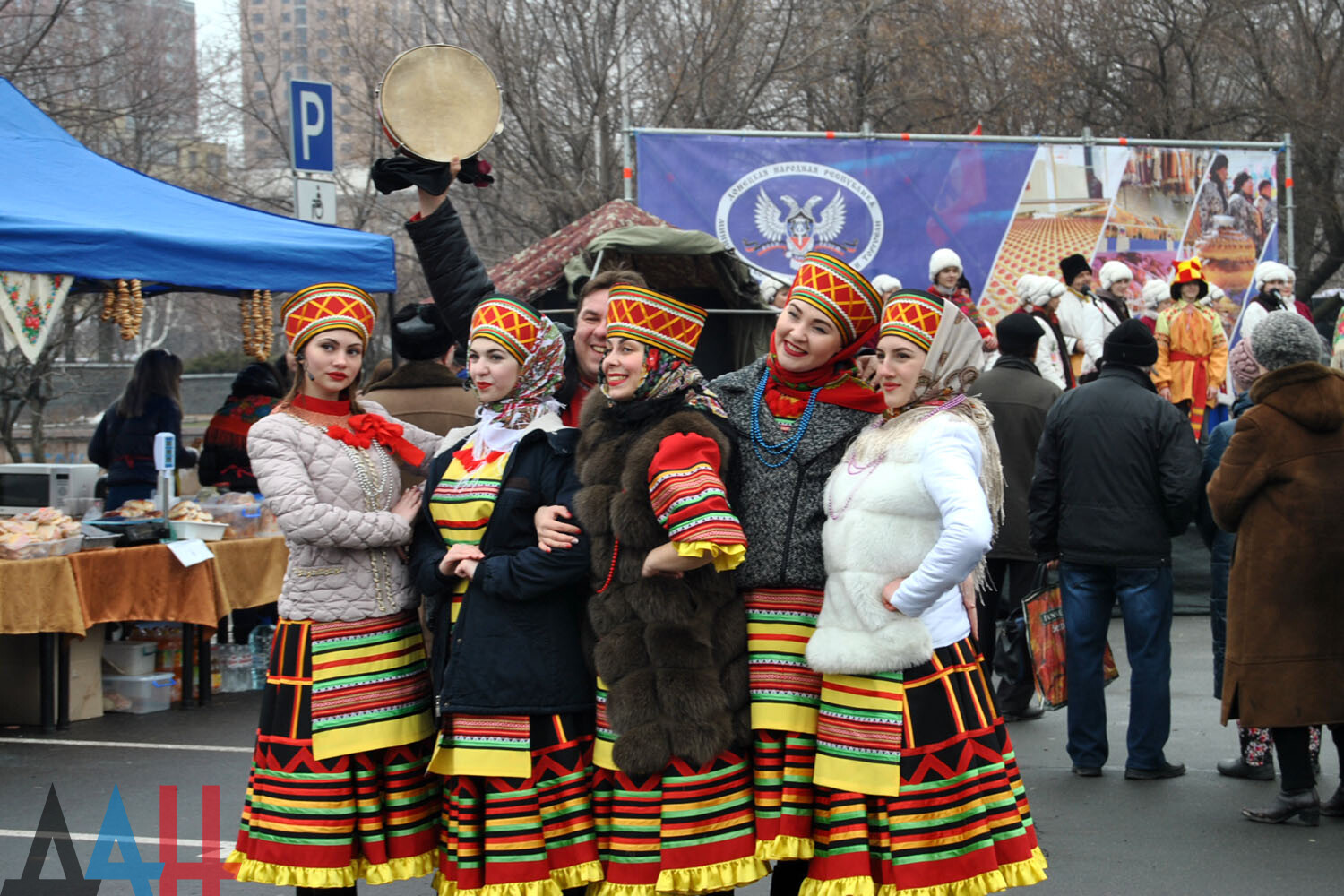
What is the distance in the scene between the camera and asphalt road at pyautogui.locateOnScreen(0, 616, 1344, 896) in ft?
16.5

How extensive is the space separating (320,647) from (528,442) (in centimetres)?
84

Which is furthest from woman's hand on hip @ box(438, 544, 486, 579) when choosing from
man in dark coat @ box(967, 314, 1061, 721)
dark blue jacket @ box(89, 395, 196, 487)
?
dark blue jacket @ box(89, 395, 196, 487)

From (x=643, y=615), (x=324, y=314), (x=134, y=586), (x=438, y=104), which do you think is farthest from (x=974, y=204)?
(x=643, y=615)

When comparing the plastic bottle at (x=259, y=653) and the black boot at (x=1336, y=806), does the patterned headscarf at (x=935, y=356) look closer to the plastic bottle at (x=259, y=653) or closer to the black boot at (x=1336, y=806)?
the black boot at (x=1336, y=806)

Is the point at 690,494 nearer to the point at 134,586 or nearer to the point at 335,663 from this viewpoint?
the point at 335,663

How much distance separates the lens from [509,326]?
3955 mm

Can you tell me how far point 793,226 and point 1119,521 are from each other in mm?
6954

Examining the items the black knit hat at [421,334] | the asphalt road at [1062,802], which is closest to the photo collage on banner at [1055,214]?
the asphalt road at [1062,802]

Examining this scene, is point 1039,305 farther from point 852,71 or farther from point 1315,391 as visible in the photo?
point 852,71

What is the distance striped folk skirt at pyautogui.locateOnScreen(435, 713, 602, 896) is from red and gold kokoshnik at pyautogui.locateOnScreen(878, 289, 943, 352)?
1.33 m

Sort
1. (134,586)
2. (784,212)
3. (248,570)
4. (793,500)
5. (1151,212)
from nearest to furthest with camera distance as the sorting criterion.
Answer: (793,500) < (134,586) < (248,570) < (784,212) < (1151,212)

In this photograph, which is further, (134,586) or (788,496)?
(134,586)

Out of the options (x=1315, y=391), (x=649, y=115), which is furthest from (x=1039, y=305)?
(x=649, y=115)

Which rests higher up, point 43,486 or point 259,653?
point 43,486
